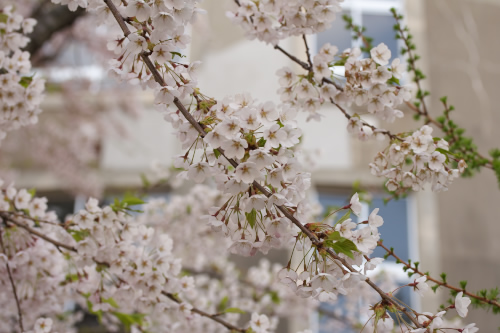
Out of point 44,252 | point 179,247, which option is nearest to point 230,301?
point 179,247

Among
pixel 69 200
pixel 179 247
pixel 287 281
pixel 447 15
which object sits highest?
pixel 447 15

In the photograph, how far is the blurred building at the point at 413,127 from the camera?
4.16 metres

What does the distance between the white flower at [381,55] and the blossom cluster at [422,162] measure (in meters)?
0.16

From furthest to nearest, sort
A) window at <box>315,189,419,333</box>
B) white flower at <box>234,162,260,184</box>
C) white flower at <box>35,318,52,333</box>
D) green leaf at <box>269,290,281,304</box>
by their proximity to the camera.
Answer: window at <box>315,189,419,333</box>, green leaf at <box>269,290,281,304</box>, white flower at <box>35,318,52,333</box>, white flower at <box>234,162,260,184</box>

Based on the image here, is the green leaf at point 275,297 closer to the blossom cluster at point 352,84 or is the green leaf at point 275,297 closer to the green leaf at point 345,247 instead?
the blossom cluster at point 352,84

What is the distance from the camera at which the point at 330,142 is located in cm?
427

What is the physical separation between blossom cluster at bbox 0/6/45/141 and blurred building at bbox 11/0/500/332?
2.87 m

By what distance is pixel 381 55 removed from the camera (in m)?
1.00

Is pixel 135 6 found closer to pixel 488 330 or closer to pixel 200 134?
pixel 200 134

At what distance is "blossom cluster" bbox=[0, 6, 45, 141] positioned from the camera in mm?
1139

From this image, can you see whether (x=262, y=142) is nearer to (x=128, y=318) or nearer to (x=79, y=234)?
(x=79, y=234)

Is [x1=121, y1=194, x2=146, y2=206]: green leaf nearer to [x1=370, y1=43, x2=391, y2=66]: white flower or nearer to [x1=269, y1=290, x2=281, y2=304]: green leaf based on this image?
[x1=370, y1=43, x2=391, y2=66]: white flower

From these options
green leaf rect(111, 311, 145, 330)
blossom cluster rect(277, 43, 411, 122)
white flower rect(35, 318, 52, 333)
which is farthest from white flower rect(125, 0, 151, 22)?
green leaf rect(111, 311, 145, 330)

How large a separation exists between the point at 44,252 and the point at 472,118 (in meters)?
4.22
